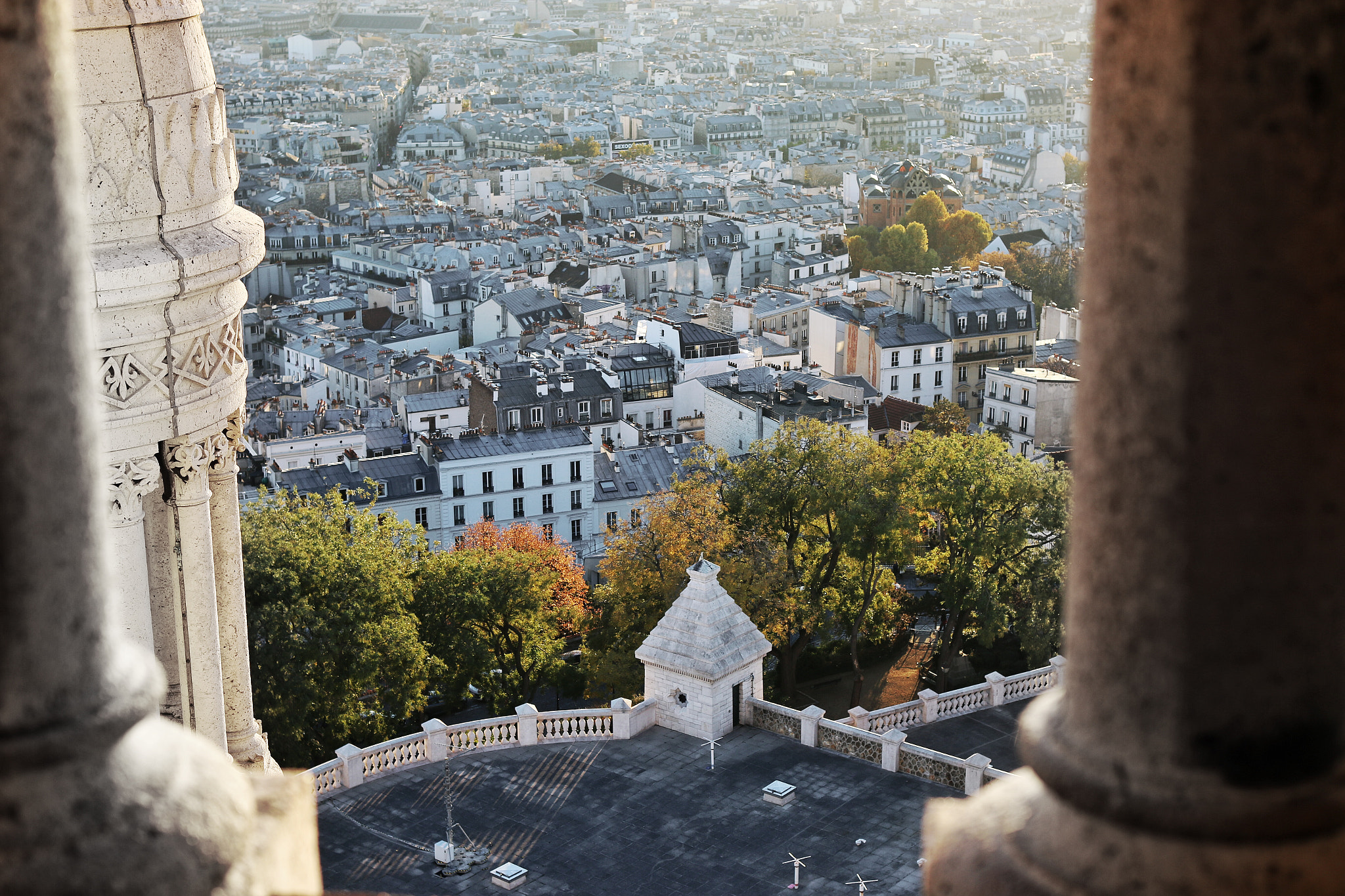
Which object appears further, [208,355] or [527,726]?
[527,726]

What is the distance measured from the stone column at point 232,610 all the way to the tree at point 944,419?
183ft

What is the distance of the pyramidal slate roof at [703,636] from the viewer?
26.9 meters

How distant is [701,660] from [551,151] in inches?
6436

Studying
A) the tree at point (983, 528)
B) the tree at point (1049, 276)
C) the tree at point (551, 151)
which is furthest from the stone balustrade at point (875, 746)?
the tree at point (551, 151)

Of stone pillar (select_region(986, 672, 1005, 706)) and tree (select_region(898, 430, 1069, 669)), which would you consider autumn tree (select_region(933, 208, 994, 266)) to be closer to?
tree (select_region(898, 430, 1069, 669))

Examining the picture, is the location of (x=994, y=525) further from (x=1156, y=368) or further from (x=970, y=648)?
(x=1156, y=368)

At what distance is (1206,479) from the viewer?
3391 millimetres

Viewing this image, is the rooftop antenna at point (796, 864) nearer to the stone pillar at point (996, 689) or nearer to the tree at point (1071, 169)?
the stone pillar at point (996, 689)

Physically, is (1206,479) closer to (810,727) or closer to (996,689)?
(810,727)

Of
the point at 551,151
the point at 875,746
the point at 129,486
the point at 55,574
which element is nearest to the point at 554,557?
the point at 875,746

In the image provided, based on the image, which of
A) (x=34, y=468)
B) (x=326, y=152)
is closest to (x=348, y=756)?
(x=34, y=468)

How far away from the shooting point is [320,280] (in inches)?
4700

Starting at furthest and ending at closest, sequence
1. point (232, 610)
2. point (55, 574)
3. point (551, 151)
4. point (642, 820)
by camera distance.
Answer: point (551, 151)
point (642, 820)
point (232, 610)
point (55, 574)

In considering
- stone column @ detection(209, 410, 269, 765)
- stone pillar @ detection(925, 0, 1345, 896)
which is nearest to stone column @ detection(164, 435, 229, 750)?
stone column @ detection(209, 410, 269, 765)
